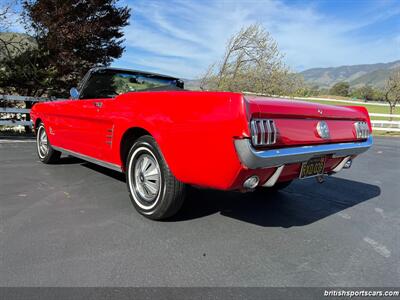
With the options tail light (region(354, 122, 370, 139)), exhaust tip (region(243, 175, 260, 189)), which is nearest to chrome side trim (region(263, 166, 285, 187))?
exhaust tip (region(243, 175, 260, 189))

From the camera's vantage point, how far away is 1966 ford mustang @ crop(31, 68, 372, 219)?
246cm

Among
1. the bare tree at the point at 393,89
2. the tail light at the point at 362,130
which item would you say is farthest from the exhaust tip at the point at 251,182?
the bare tree at the point at 393,89

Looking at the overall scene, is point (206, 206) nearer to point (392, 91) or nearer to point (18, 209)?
point (18, 209)

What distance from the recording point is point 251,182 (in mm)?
2631

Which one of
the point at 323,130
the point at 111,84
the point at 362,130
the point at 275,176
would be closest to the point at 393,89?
the point at 362,130

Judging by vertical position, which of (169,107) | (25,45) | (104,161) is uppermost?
(25,45)

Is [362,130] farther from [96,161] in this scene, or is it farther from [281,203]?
[96,161]

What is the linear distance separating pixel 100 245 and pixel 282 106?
179cm

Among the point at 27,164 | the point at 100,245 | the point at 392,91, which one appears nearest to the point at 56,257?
the point at 100,245

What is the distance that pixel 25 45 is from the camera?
1152 cm

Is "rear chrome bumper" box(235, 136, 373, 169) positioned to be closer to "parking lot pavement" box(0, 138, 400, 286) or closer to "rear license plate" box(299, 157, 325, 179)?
"rear license plate" box(299, 157, 325, 179)

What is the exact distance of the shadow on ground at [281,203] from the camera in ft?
11.3

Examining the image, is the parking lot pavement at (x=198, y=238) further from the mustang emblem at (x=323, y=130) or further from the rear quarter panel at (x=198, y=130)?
the mustang emblem at (x=323, y=130)
